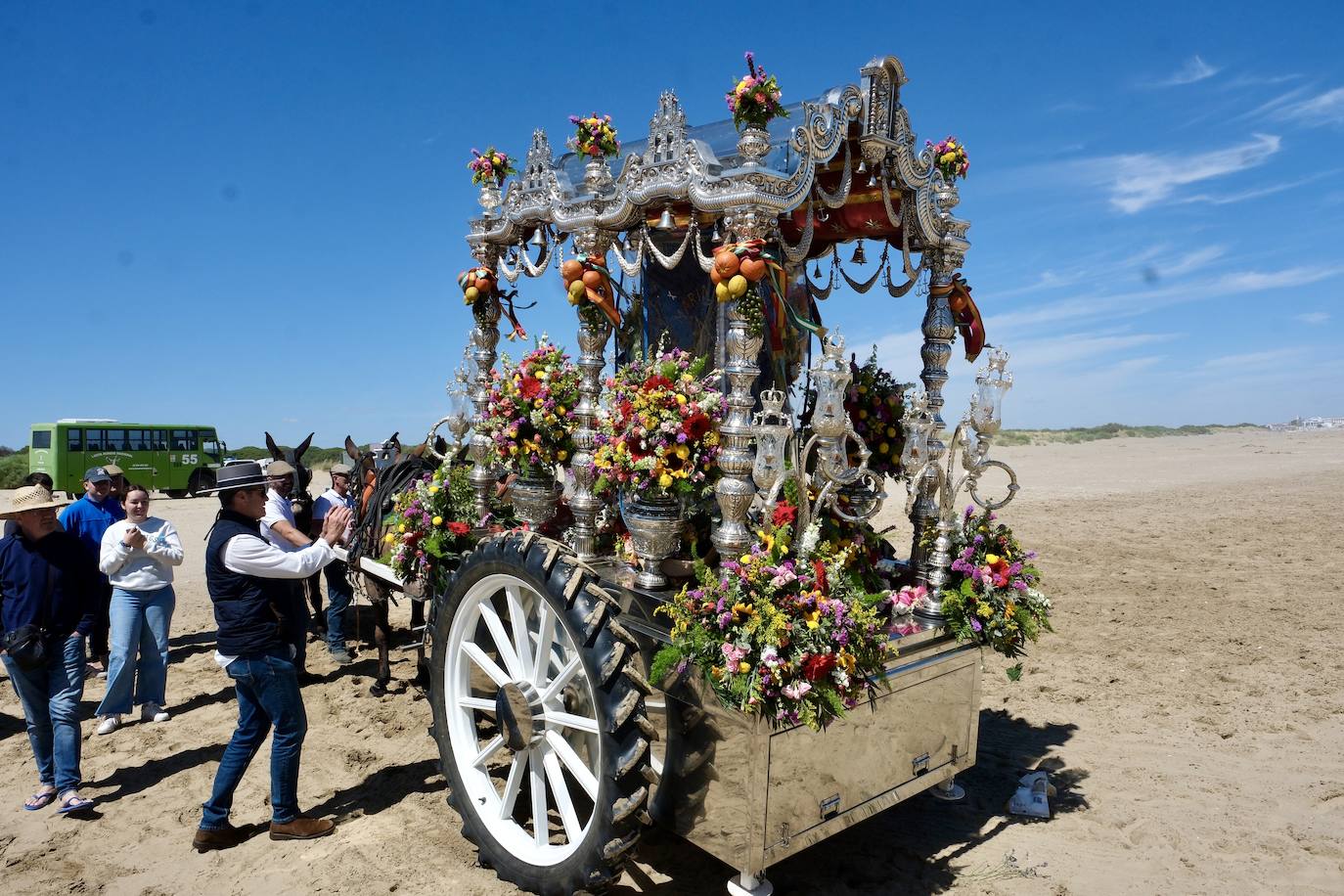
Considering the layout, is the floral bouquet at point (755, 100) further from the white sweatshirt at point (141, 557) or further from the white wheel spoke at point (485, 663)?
the white sweatshirt at point (141, 557)

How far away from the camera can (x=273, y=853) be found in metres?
4.44

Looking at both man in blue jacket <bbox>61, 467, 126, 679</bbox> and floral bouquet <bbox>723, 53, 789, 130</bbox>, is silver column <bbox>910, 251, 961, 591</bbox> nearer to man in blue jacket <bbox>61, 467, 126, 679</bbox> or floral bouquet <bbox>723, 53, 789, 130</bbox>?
floral bouquet <bbox>723, 53, 789, 130</bbox>

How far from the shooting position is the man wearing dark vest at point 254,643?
4.38 meters

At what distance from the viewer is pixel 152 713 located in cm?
646

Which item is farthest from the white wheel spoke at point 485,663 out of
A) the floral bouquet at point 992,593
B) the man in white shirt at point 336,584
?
the man in white shirt at point 336,584

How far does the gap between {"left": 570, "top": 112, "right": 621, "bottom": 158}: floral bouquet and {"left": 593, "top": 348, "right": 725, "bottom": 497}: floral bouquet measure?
1.34 m

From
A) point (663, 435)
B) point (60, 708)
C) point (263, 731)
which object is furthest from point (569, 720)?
point (60, 708)

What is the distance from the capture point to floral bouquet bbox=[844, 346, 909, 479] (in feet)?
17.5

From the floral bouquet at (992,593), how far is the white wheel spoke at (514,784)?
2.36 metres

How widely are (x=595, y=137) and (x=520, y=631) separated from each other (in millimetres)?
2778

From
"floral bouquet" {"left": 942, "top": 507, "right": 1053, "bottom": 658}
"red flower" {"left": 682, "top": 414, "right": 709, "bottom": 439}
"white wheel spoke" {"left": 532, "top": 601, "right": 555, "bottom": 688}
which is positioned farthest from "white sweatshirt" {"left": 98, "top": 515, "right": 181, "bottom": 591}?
"floral bouquet" {"left": 942, "top": 507, "right": 1053, "bottom": 658}

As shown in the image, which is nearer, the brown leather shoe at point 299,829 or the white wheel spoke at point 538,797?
the white wheel spoke at point 538,797

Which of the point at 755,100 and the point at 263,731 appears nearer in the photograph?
the point at 755,100

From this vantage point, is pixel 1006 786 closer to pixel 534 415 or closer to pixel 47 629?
pixel 534 415
